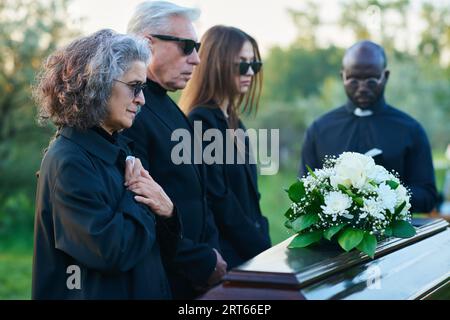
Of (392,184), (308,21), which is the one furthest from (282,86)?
(392,184)

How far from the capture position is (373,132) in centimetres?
582

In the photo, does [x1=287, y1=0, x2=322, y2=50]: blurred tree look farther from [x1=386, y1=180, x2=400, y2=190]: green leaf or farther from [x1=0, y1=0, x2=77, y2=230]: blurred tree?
[x1=386, y1=180, x2=400, y2=190]: green leaf

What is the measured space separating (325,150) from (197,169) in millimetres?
1926

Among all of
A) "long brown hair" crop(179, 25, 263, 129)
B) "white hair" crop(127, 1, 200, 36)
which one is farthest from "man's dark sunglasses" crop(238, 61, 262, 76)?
"white hair" crop(127, 1, 200, 36)

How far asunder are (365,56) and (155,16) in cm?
199

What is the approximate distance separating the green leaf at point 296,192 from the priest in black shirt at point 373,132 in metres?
1.79

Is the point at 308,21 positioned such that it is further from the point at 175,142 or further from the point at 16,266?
the point at 175,142

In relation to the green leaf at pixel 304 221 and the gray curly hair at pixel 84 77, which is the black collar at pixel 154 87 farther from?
the green leaf at pixel 304 221

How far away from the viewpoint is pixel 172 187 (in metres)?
4.10

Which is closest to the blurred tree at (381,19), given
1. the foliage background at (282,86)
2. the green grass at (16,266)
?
the foliage background at (282,86)

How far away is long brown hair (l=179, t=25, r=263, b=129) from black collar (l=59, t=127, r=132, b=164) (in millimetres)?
1711

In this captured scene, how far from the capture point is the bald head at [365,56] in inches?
223

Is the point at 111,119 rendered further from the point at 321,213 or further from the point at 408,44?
the point at 408,44
